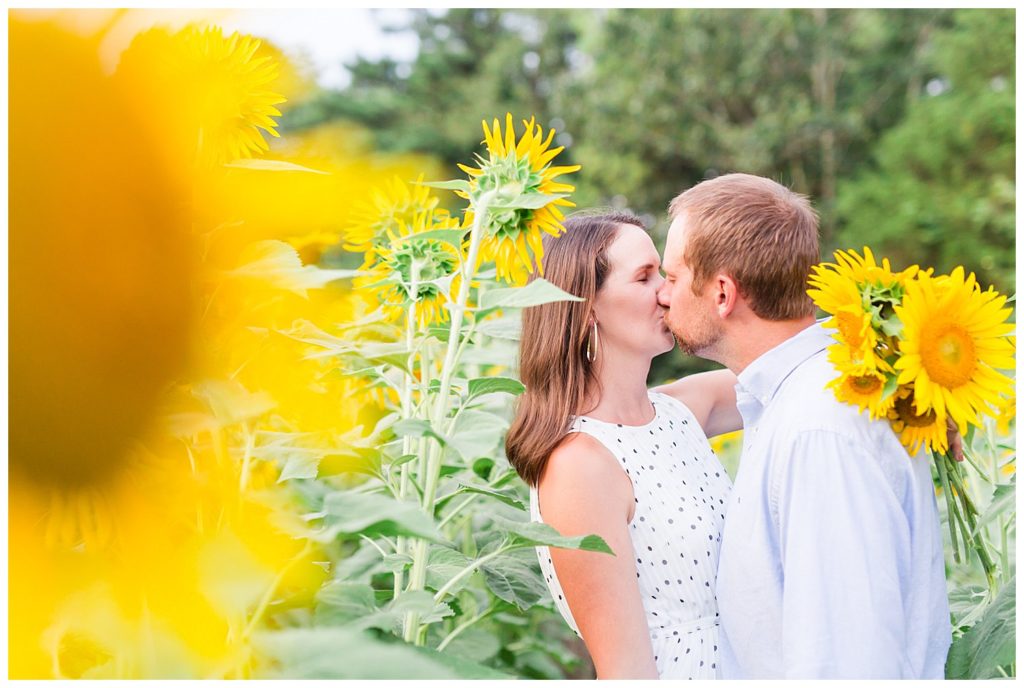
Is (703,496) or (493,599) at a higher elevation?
(703,496)

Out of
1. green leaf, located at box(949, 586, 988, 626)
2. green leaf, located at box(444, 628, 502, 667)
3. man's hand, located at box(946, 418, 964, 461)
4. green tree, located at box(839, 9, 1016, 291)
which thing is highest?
green tree, located at box(839, 9, 1016, 291)

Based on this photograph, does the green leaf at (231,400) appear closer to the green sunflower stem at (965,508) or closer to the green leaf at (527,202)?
the green leaf at (527,202)

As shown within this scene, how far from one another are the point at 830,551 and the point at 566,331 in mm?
515

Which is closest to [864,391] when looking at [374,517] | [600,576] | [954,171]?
[600,576]

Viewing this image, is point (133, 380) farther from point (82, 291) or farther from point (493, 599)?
point (493, 599)

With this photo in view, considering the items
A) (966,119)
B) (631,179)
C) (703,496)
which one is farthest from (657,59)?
(703,496)

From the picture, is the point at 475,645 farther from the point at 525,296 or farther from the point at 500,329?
the point at 525,296

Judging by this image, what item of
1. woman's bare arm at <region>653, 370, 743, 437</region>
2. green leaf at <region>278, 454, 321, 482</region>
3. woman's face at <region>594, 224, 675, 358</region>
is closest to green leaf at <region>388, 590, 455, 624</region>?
green leaf at <region>278, 454, 321, 482</region>

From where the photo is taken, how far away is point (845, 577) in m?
0.99

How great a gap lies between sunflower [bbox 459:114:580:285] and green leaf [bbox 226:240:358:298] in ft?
1.20

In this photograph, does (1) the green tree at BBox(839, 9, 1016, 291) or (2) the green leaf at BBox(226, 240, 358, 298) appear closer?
(2) the green leaf at BBox(226, 240, 358, 298)

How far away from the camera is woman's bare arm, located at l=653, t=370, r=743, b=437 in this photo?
5.32 ft

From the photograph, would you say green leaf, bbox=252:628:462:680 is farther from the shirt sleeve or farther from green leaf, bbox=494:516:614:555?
the shirt sleeve

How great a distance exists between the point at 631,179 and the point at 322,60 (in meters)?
9.20
